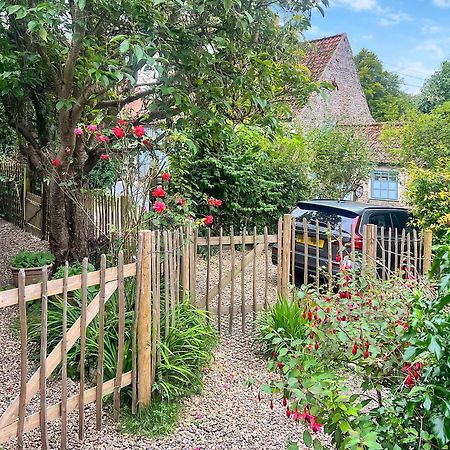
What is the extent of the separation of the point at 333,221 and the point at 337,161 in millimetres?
6095

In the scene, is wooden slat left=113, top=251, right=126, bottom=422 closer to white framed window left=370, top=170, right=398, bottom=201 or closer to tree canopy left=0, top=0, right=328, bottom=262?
tree canopy left=0, top=0, right=328, bottom=262

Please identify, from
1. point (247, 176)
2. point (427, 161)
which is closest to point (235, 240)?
point (247, 176)

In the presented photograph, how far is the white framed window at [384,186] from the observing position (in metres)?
17.6

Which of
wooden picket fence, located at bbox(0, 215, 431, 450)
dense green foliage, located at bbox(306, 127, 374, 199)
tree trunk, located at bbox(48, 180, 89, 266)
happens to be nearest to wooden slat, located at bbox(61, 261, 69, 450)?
wooden picket fence, located at bbox(0, 215, 431, 450)

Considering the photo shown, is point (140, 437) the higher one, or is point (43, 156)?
point (43, 156)

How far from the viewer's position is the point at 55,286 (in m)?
3.12

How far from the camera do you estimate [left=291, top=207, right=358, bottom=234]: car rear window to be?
23.1 feet

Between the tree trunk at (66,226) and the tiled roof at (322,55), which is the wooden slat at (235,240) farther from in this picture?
the tiled roof at (322,55)

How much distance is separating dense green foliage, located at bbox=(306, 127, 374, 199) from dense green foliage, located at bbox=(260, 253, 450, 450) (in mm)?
10374

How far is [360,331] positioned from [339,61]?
19.6m

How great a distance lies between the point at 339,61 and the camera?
2017cm

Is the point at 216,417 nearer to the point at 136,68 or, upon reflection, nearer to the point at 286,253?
the point at 286,253

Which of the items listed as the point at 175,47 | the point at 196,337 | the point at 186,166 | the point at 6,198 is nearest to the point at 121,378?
the point at 196,337

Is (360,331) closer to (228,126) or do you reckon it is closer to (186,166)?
(228,126)
